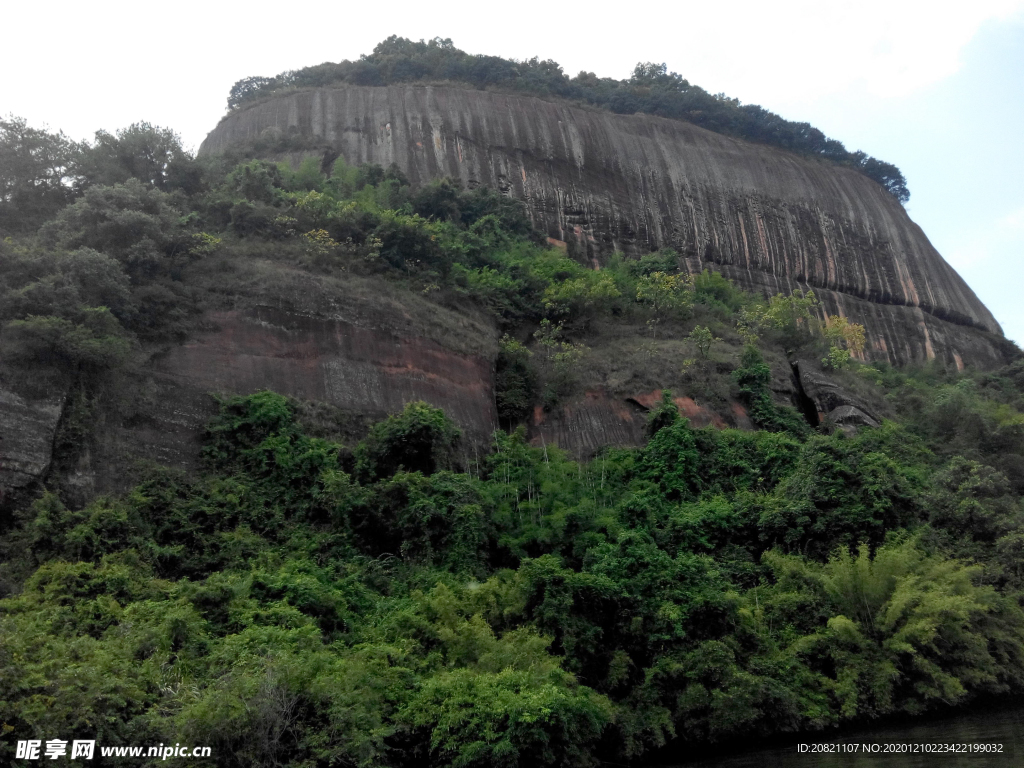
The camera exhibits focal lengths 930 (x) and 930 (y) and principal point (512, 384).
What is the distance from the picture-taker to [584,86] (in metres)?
39.3

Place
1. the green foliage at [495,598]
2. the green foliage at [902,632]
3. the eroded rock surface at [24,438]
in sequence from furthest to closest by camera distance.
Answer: the eroded rock surface at [24,438]
the green foliage at [902,632]
the green foliage at [495,598]

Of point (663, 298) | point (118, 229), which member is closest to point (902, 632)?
point (663, 298)

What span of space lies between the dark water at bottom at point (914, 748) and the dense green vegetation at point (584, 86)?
29.8m

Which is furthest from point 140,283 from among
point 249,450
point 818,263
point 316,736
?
point 818,263

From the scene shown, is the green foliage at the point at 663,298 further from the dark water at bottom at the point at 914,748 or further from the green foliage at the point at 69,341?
the dark water at bottom at the point at 914,748

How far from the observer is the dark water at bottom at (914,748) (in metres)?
9.96

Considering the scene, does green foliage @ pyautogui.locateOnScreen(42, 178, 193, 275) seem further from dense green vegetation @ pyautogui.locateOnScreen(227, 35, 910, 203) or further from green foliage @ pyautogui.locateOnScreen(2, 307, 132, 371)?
dense green vegetation @ pyautogui.locateOnScreen(227, 35, 910, 203)

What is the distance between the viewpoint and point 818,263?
37.6 metres

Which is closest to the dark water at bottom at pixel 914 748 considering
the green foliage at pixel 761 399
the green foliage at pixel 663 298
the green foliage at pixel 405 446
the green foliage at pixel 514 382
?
the green foliage at pixel 405 446

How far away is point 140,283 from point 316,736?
38.4ft

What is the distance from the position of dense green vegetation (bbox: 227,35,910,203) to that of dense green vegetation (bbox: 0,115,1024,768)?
14.3 meters

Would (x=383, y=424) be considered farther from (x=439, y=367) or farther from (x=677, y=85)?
(x=677, y=85)

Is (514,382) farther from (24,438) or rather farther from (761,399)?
(24,438)

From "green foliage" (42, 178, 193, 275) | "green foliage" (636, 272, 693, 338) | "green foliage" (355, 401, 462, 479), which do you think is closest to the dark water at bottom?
"green foliage" (355, 401, 462, 479)
